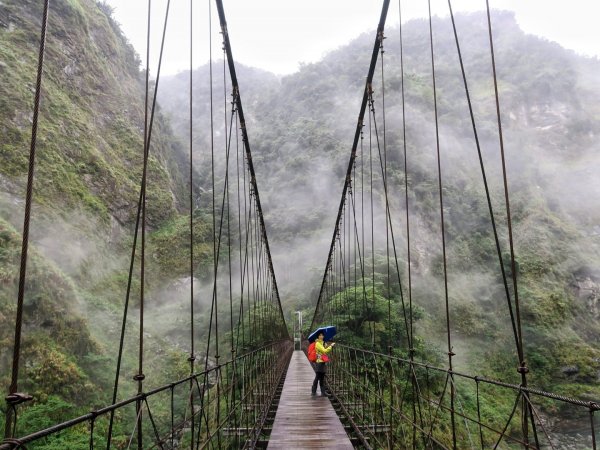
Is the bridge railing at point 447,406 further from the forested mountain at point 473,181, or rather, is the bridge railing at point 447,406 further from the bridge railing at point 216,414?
the forested mountain at point 473,181

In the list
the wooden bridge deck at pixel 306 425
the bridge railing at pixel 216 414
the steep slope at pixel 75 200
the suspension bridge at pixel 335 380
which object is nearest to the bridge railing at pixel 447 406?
the suspension bridge at pixel 335 380

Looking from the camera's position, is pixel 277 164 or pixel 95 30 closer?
pixel 95 30

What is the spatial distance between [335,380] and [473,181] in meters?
22.5

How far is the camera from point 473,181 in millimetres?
A: 26188

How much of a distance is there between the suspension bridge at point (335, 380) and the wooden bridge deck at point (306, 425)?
0.02 meters

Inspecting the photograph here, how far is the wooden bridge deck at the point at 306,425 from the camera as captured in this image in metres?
3.56

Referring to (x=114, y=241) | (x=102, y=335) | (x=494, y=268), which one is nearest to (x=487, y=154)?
(x=494, y=268)

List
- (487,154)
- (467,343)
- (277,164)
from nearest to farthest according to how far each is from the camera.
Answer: (467,343) < (277,164) < (487,154)

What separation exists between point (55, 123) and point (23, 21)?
352 cm

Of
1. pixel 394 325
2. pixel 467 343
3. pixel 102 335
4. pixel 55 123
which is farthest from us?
pixel 467 343

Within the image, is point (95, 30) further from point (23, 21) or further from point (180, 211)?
point (180, 211)

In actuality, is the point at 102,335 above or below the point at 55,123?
below

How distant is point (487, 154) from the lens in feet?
101

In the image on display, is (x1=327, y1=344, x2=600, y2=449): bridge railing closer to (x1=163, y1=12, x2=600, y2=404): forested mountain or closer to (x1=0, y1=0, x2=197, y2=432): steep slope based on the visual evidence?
(x1=163, y1=12, x2=600, y2=404): forested mountain
